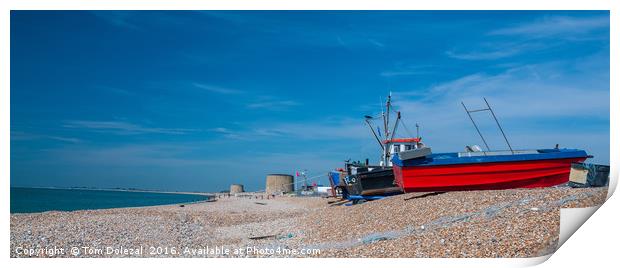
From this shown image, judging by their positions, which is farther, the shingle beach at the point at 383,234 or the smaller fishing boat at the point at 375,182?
the smaller fishing boat at the point at 375,182

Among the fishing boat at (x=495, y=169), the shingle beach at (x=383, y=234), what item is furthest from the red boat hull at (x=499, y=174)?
the shingle beach at (x=383, y=234)

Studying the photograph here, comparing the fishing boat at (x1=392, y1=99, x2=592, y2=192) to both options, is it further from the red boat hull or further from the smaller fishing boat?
the smaller fishing boat

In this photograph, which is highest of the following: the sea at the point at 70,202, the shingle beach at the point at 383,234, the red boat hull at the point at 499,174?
the red boat hull at the point at 499,174

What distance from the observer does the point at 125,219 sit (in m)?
17.5

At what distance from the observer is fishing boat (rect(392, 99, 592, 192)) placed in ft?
54.2

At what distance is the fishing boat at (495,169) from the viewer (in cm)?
1652

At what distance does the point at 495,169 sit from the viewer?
54.3ft

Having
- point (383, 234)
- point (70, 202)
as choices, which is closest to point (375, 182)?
point (383, 234)

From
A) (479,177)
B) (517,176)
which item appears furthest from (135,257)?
(517,176)

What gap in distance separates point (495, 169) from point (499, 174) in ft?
0.70

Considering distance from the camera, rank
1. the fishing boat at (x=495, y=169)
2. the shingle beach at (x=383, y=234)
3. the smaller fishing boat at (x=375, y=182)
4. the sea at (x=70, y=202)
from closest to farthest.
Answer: the shingle beach at (x=383, y=234) < the fishing boat at (x=495, y=169) < the smaller fishing boat at (x=375, y=182) < the sea at (x=70, y=202)

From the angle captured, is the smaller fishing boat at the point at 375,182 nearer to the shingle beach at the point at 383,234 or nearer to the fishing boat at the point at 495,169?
the fishing boat at the point at 495,169
